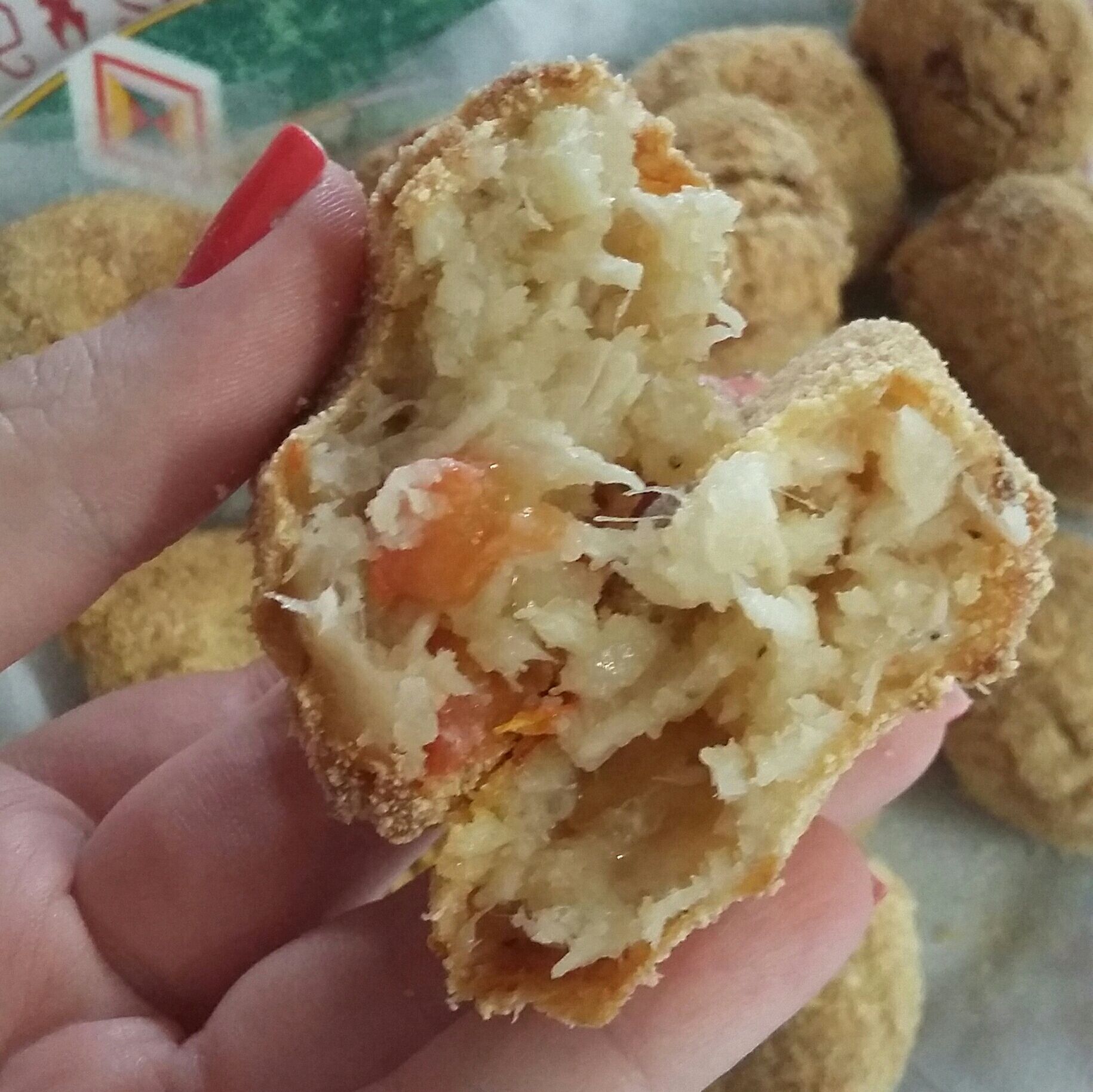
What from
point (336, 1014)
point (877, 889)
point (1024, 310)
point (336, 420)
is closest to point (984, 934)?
point (877, 889)

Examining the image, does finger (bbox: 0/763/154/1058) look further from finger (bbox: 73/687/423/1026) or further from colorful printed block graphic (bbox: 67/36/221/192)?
colorful printed block graphic (bbox: 67/36/221/192)

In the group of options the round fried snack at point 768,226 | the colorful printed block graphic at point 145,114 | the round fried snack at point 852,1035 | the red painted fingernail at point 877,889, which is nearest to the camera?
the red painted fingernail at point 877,889

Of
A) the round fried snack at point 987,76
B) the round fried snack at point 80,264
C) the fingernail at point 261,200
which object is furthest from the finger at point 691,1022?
the round fried snack at point 987,76

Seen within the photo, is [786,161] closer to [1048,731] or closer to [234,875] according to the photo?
[1048,731]

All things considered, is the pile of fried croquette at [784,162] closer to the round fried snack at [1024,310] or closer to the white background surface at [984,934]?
the round fried snack at [1024,310]

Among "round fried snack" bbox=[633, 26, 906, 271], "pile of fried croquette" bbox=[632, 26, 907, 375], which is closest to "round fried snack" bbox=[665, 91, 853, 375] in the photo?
"pile of fried croquette" bbox=[632, 26, 907, 375]

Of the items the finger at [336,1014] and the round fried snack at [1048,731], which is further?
the round fried snack at [1048,731]

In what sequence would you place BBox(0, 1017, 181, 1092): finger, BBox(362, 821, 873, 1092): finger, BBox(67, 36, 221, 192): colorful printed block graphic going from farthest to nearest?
BBox(67, 36, 221, 192): colorful printed block graphic
BBox(0, 1017, 181, 1092): finger
BBox(362, 821, 873, 1092): finger
